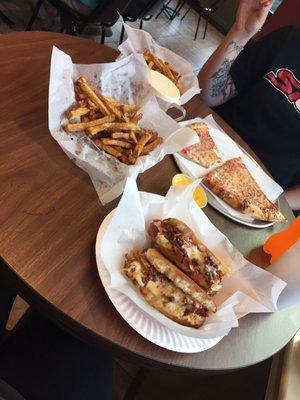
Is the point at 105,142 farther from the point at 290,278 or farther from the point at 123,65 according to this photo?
the point at 290,278

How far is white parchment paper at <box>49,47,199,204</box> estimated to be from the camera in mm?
1121

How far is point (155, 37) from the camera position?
17.9 feet

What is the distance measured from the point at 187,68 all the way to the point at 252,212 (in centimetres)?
73

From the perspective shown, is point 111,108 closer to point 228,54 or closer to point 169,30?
point 228,54

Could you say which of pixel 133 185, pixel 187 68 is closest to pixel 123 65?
pixel 187 68

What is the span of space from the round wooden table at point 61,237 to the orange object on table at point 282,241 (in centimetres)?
4

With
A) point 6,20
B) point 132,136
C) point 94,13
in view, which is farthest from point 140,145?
point 6,20

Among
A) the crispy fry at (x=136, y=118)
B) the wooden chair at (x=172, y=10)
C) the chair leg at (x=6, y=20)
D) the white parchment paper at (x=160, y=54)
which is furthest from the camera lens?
the wooden chair at (x=172, y=10)

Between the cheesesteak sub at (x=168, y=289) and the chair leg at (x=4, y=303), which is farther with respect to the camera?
the chair leg at (x=4, y=303)

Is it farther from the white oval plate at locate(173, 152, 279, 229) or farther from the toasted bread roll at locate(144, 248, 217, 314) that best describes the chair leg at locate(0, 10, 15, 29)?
the toasted bread roll at locate(144, 248, 217, 314)

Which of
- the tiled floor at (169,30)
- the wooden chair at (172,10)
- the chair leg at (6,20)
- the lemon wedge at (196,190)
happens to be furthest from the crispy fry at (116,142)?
the wooden chair at (172,10)

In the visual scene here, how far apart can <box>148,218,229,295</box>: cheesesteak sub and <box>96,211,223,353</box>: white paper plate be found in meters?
0.14

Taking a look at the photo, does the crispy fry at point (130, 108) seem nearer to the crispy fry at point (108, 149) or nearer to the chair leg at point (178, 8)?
the crispy fry at point (108, 149)

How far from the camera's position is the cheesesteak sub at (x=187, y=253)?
3.28 feet
